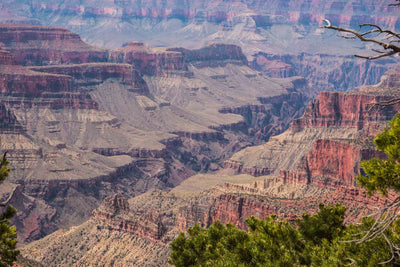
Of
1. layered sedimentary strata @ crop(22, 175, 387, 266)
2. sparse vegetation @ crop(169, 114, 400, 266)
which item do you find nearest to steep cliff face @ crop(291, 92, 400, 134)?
layered sedimentary strata @ crop(22, 175, 387, 266)

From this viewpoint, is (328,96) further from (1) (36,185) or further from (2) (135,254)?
(2) (135,254)

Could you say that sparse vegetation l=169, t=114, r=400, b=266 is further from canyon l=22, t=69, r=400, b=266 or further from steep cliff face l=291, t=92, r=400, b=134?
steep cliff face l=291, t=92, r=400, b=134

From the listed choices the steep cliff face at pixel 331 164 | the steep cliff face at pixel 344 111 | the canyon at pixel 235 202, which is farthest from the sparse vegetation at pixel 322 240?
the steep cliff face at pixel 344 111

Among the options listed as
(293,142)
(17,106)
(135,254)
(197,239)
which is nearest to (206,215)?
(135,254)

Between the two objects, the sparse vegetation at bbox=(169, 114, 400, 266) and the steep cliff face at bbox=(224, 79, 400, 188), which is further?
the steep cliff face at bbox=(224, 79, 400, 188)

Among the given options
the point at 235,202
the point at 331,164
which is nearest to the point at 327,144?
the point at 331,164

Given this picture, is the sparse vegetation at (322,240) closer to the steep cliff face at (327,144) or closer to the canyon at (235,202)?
the canyon at (235,202)

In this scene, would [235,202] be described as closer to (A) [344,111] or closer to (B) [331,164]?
(B) [331,164]

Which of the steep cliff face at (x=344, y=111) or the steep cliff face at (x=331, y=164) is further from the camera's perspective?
the steep cliff face at (x=344, y=111)

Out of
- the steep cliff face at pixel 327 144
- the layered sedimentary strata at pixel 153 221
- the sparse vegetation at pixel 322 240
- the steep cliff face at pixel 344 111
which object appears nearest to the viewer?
the sparse vegetation at pixel 322 240

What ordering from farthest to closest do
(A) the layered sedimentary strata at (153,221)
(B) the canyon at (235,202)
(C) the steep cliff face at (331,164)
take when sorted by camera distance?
(C) the steep cliff face at (331,164) → (B) the canyon at (235,202) → (A) the layered sedimentary strata at (153,221)

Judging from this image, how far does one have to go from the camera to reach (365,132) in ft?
403

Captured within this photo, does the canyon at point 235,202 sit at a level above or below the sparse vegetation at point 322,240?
below

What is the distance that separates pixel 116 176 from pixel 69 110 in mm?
36616
